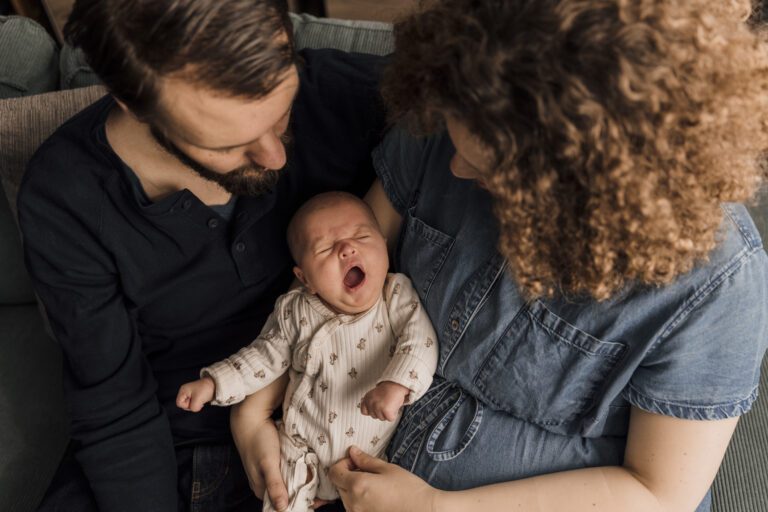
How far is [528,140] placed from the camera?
716mm

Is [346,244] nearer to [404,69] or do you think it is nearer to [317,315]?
[317,315]

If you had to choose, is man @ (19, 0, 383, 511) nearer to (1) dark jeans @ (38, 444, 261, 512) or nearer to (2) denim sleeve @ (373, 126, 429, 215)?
(1) dark jeans @ (38, 444, 261, 512)

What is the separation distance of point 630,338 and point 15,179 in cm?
127

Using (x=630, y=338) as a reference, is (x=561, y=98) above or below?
above

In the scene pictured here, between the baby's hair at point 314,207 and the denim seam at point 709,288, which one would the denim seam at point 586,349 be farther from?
the baby's hair at point 314,207

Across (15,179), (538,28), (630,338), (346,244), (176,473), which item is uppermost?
(538,28)

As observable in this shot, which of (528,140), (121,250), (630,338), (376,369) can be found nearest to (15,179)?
(121,250)

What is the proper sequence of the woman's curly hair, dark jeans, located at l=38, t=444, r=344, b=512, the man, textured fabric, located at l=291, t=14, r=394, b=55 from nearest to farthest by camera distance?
the woman's curly hair, the man, dark jeans, located at l=38, t=444, r=344, b=512, textured fabric, located at l=291, t=14, r=394, b=55

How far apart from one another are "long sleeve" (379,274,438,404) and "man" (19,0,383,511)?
28cm

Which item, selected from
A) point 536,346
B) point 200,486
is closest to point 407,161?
point 536,346

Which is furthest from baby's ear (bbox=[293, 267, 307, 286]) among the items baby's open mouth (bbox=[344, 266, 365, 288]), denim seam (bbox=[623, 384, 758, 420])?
denim seam (bbox=[623, 384, 758, 420])

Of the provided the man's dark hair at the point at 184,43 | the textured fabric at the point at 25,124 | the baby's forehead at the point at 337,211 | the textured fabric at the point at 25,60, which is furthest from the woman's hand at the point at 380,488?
the textured fabric at the point at 25,60

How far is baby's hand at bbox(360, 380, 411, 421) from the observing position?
1.07 m

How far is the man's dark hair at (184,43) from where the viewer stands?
36.2 inches
